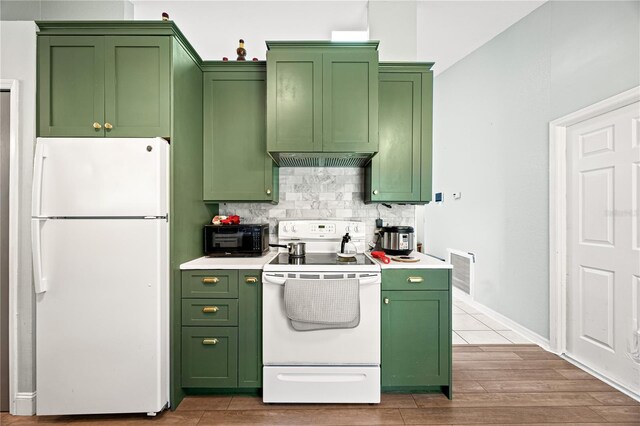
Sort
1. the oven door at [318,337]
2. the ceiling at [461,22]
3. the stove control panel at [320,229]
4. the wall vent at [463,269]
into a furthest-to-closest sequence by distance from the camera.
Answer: the wall vent at [463,269]
the ceiling at [461,22]
the stove control panel at [320,229]
the oven door at [318,337]

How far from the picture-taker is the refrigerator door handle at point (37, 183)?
1.58m

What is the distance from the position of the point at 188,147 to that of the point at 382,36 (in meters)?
1.94

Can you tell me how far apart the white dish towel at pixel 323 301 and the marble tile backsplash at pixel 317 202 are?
0.86 meters

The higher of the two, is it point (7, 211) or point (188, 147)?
point (188, 147)

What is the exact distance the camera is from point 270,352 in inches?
70.9

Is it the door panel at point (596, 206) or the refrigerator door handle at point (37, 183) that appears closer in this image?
the refrigerator door handle at point (37, 183)

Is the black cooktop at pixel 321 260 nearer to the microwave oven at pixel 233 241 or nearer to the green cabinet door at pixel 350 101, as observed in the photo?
the microwave oven at pixel 233 241

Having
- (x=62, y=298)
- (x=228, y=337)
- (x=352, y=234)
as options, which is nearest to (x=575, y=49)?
(x=352, y=234)

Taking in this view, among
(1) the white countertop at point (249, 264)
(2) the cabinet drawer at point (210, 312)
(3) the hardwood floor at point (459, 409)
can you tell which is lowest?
(3) the hardwood floor at point (459, 409)

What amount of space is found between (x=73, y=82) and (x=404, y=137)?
2.33 meters

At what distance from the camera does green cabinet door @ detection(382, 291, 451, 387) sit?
6.06 ft

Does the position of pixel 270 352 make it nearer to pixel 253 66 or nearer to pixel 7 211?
pixel 7 211

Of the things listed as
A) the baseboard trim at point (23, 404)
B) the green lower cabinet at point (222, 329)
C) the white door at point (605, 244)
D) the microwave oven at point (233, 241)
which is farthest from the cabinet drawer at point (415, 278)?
the baseboard trim at point (23, 404)

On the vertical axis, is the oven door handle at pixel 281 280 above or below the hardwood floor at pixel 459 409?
above
